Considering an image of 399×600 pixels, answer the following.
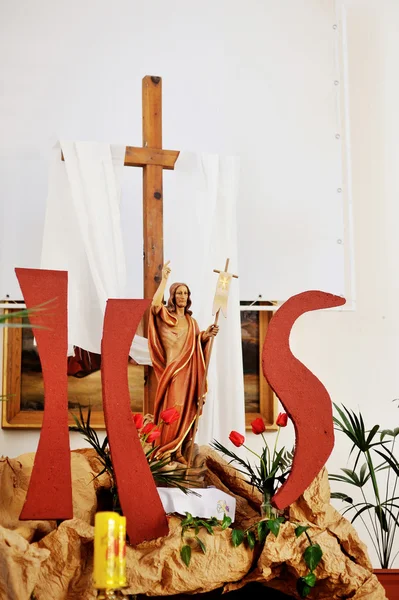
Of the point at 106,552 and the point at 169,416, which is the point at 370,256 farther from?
the point at 106,552

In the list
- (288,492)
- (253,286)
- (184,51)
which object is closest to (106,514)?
(288,492)

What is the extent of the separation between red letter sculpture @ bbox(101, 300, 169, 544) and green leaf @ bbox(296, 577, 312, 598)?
0.60 meters

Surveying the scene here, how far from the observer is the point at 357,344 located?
20.9 feet

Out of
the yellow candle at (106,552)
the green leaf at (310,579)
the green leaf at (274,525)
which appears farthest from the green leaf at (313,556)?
the yellow candle at (106,552)

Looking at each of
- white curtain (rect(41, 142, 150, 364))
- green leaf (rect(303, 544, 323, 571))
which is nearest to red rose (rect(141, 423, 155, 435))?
green leaf (rect(303, 544, 323, 571))

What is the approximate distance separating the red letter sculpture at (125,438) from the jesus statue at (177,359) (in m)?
0.56

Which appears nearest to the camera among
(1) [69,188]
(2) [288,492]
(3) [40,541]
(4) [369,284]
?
(3) [40,541]

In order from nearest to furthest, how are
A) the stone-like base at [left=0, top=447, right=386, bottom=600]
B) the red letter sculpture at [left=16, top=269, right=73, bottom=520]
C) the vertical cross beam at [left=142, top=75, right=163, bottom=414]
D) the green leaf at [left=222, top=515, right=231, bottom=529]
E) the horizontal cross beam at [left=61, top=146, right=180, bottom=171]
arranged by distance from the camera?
the stone-like base at [left=0, top=447, right=386, bottom=600] → the red letter sculpture at [left=16, top=269, right=73, bottom=520] → the green leaf at [left=222, top=515, right=231, bottom=529] → the vertical cross beam at [left=142, top=75, right=163, bottom=414] → the horizontal cross beam at [left=61, top=146, right=180, bottom=171]

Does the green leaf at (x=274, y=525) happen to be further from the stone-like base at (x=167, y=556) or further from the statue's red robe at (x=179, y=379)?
the statue's red robe at (x=179, y=379)

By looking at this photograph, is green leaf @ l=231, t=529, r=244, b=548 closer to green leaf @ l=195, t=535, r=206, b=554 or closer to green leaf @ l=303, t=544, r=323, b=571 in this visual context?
green leaf @ l=195, t=535, r=206, b=554

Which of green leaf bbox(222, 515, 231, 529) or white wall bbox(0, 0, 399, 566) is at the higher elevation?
white wall bbox(0, 0, 399, 566)

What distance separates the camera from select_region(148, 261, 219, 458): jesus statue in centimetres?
429

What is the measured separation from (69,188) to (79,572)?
2633mm

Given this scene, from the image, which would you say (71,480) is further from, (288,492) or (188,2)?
(188,2)
